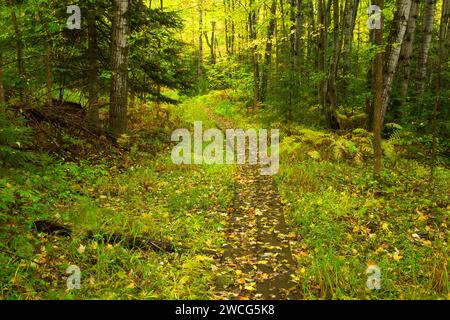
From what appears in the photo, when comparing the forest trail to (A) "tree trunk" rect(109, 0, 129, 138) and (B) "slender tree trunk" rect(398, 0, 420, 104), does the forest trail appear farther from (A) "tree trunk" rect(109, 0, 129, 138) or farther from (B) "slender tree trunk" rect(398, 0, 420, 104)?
(B) "slender tree trunk" rect(398, 0, 420, 104)

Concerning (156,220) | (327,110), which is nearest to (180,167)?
(156,220)

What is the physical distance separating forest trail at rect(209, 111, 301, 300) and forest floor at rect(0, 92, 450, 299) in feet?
0.07

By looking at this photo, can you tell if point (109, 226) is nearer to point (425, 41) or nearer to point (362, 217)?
point (362, 217)

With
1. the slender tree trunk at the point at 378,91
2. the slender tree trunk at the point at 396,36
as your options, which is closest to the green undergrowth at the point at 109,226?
the slender tree trunk at the point at 378,91

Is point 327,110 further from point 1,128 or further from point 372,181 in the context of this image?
point 1,128

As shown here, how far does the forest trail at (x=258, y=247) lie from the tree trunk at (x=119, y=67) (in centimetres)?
396

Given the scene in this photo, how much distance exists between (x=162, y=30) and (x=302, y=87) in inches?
229

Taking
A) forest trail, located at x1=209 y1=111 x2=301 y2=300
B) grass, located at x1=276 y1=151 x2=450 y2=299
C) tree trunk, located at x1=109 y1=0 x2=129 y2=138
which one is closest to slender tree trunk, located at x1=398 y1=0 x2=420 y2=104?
grass, located at x1=276 y1=151 x2=450 y2=299

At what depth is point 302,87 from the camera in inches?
543

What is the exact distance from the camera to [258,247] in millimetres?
5961

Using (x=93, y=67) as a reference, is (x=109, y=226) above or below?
below

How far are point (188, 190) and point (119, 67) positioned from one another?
4.22 metres

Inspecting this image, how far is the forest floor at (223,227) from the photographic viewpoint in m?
4.61

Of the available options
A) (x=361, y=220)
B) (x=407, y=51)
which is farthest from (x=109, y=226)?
(x=407, y=51)
